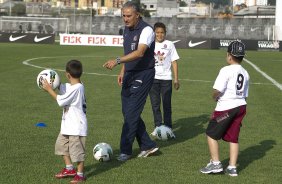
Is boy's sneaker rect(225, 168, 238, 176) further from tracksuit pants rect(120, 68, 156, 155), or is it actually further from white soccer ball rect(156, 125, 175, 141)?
white soccer ball rect(156, 125, 175, 141)

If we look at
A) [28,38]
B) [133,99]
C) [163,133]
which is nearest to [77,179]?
[133,99]

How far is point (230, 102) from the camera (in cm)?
771

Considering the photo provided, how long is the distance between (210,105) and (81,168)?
26.9 ft

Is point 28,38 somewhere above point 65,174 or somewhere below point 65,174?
above

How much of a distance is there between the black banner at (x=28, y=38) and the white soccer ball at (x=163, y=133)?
43271 millimetres

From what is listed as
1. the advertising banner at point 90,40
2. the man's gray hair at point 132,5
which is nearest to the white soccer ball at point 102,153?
the man's gray hair at point 132,5

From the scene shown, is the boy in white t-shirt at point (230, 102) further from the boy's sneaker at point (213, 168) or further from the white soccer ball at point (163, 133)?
the white soccer ball at point (163, 133)

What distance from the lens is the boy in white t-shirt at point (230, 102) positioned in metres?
7.59

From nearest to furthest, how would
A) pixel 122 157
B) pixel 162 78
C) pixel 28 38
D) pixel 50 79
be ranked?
1. pixel 50 79
2. pixel 122 157
3. pixel 162 78
4. pixel 28 38

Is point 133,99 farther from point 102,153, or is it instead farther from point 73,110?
point 73,110

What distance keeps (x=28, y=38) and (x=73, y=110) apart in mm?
46335

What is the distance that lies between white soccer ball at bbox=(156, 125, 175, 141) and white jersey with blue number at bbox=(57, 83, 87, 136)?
313 centimetres

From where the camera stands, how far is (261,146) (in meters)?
9.88

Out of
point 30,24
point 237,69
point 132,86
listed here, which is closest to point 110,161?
point 132,86
